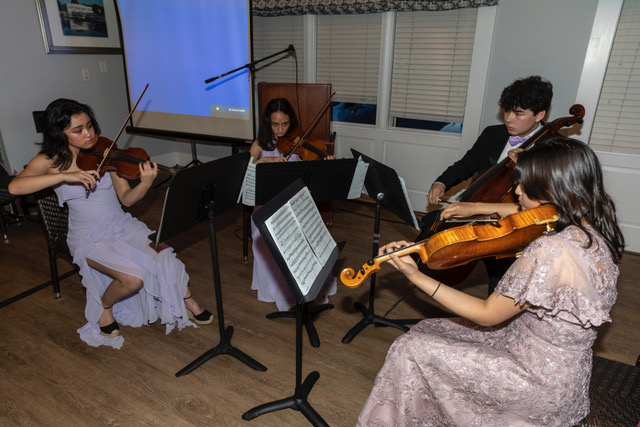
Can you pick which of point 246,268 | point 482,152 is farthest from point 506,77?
point 246,268

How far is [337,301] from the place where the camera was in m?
2.91

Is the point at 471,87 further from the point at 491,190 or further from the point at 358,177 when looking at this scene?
the point at 358,177

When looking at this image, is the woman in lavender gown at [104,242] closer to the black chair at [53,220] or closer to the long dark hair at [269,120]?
the black chair at [53,220]

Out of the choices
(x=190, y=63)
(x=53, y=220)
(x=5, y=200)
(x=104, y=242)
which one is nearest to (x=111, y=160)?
(x=104, y=242)

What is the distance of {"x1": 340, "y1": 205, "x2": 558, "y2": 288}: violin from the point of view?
1.45 metres

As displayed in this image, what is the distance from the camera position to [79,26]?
14.3 feet

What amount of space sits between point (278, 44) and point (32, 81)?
2532 mm

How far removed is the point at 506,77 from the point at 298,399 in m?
3.22

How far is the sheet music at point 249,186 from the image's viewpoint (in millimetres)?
2277

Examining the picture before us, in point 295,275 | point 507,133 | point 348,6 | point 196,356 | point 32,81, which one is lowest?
point 196,356

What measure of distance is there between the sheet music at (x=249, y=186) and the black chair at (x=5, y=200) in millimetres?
2392

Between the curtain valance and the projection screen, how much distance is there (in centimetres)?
64

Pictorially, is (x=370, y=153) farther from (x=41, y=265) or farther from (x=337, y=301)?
(x=41, y=265)

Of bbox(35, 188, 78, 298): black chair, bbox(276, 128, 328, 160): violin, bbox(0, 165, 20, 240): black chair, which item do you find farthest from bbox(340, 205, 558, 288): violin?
bbox(0, 165, 20, 240): black chair
